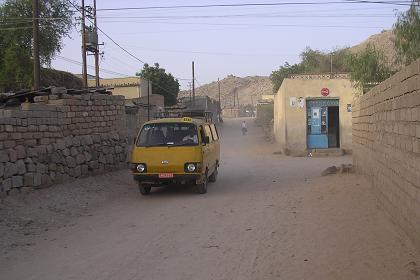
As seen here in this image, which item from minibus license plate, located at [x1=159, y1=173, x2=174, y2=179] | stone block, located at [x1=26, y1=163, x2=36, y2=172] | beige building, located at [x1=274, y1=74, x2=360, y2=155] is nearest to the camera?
stone block, located at [x1=26, y1=163, x2=36, y2=172]

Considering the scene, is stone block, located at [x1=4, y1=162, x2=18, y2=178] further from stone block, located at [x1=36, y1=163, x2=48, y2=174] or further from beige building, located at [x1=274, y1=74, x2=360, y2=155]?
beige building, located at [x1=274, y1=74, x2=360, y2=155]

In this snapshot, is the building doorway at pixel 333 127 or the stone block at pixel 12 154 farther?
the building doorway at pixel 333 127

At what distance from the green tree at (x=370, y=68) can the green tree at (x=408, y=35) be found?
3383mm

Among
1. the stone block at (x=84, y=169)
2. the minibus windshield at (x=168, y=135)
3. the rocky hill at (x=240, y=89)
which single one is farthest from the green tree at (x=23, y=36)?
the rocky hill at (x=240, y=89)

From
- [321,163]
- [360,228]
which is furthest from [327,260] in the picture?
[321,163]

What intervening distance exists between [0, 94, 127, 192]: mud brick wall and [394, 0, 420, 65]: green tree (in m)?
9.07

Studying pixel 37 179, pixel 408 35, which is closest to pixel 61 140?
pixel 37 179

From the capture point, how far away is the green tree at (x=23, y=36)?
2859 cm

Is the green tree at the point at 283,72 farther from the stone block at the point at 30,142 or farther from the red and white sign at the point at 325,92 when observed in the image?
the stone block at the point at 30,142

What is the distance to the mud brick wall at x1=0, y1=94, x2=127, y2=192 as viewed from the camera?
1071cm

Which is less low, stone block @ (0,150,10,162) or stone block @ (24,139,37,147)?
stone block @ (24,139,37,147)

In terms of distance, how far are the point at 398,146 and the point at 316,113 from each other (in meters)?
19.8

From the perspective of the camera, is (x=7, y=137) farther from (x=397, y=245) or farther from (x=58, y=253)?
(x=397, y=245)

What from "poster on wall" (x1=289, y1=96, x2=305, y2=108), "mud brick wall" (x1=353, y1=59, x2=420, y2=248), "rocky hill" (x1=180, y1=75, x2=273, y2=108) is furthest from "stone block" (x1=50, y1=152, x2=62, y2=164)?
"rocky hill" (x1=180, y1=75, x2=273, y2=108)
